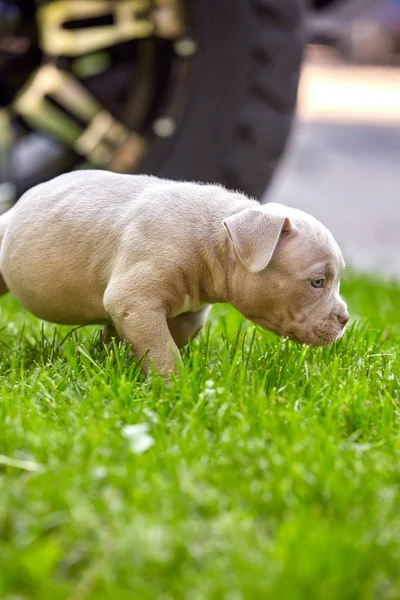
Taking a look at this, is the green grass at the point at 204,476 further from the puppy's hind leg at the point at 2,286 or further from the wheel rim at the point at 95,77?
the wheel rim at the point at 95,77

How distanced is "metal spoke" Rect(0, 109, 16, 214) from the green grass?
5.90 feet

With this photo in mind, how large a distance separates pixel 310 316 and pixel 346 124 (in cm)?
1089

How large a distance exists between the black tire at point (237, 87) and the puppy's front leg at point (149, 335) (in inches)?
79.3

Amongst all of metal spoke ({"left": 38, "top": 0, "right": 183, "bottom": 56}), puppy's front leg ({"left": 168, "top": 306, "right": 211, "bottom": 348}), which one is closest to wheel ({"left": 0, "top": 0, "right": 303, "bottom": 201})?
metal spoke ({"left": 38, "top": 0, "right": 183, "bottom": 56})

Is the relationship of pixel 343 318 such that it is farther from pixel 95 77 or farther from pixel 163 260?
pixel 95 77

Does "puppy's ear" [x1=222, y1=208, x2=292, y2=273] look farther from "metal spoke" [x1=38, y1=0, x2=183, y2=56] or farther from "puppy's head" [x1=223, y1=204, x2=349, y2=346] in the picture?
"metal spoke" [x1=38, y1=0, x2=183, y2=56]

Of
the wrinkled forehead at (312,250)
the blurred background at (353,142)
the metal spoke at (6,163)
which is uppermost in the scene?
the wrinkled forehead at (312,250)

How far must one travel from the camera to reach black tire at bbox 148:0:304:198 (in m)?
4.59

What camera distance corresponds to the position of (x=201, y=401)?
8.08 feet

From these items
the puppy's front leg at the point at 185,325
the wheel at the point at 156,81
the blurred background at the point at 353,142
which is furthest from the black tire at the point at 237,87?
the puppy's front leg at the point at 185,325

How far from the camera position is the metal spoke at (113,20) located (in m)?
4.58

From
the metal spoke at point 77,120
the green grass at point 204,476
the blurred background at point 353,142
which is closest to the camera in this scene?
the green grass at point 204,476

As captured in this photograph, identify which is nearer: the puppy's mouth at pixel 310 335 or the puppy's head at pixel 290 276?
the puppy's head at pixel 290 276

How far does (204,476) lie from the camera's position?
6.89ft
